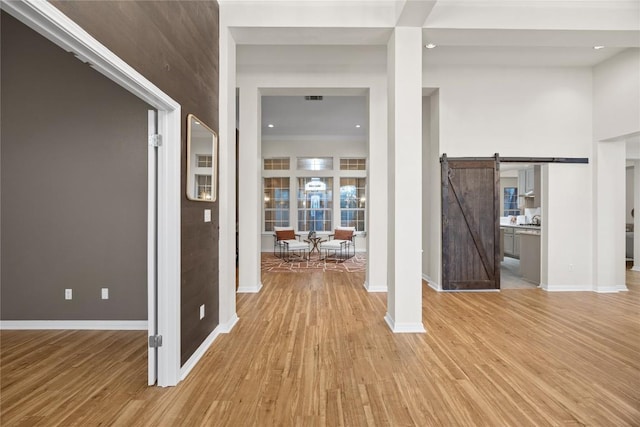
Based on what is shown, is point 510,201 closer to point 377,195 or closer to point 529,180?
point 529,180

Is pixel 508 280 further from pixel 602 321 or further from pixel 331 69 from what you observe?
pixel 331 69

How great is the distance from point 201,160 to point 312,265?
4528 mm

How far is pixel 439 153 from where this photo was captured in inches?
182

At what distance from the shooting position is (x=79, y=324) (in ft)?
A: 10.1

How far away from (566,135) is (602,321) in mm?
2924

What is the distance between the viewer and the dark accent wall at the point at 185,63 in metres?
1.51

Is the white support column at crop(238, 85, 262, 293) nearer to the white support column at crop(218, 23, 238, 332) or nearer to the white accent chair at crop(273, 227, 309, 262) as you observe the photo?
the white support column at crop(218, 23, 238, 332)

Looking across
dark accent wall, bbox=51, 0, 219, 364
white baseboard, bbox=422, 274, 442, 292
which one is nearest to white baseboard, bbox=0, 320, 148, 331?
dark accent wall, bbox=51, 0, 219, 364

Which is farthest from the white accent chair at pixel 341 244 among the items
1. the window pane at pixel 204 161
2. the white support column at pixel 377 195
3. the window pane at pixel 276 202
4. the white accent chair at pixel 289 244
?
the window pane at pixel 204 161

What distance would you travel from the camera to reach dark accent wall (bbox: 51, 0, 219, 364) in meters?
1.51

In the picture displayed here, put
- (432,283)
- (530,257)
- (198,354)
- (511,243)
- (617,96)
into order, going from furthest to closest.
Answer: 1. (511,243)
2. (530,257)
3. (432,283)
4. (617,96)
5. (198,354)

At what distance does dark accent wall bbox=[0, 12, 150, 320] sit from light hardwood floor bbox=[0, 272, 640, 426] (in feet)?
1.48

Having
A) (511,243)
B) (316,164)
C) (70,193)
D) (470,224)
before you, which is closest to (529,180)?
(511,243)

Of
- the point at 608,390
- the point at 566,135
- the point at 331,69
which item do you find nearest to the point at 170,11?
the point at 331,69
